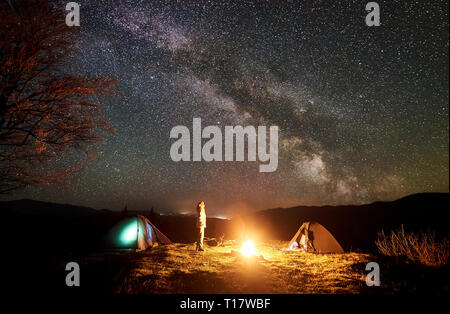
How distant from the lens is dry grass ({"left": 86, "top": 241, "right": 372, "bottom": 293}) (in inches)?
203

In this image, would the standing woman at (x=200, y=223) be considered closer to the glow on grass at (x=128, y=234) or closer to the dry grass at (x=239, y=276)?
the dry grass at (x=239, y=276)

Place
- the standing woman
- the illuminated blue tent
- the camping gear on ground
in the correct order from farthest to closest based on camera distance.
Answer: the camping gear on ground → the standing woman → the illuminated blue tent

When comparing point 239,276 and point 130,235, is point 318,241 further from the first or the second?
point 130,235

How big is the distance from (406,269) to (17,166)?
10979mm

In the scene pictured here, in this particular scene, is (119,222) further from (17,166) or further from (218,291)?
(218,291)

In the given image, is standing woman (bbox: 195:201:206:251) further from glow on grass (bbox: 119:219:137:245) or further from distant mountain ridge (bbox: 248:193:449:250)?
distant mountain ridge (bbox: 248:193:449:250)

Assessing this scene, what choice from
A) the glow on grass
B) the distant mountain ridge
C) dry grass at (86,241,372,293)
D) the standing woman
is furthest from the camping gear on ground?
the distant mountain ridge

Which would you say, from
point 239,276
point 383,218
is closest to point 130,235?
point 239,276

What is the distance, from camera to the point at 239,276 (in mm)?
6215

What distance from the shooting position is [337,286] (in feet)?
18.1

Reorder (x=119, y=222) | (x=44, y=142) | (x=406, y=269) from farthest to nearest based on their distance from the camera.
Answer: (x=119, y=222) < (x=44, y=142) < (x=406, y=269)

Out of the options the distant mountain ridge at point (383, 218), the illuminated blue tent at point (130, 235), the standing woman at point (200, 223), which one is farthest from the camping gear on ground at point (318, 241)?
the distant mountain ridge at point (383, 218)

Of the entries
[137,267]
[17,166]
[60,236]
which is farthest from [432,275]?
[60,236]

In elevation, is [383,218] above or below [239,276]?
below
